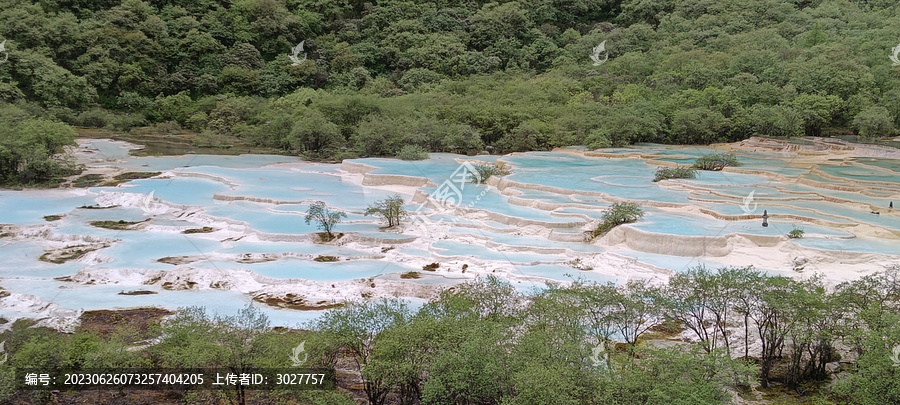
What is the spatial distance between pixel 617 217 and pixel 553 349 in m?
9.00

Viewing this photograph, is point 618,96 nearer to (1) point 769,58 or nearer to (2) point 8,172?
(1) point 769,58

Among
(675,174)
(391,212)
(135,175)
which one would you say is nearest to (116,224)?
(391,212)

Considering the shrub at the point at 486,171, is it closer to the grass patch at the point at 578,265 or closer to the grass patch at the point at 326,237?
the grass patch at the point at 326,237

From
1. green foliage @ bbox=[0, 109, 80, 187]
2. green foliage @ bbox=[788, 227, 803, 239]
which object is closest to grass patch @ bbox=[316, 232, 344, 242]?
green foliage @ bbox=[788, 227, 803, 239]

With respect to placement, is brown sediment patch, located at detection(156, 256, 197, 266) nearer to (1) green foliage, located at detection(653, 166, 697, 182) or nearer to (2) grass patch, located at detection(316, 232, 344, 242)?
(2) grass patch, located at detection(316, 232, 344, 242)

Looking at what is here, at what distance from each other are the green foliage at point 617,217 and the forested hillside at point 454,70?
14.5 metres

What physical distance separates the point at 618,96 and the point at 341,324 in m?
30.7

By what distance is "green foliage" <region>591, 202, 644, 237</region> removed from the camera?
16344 millimetres

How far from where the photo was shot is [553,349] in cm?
790

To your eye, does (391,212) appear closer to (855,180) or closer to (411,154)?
(411,154)

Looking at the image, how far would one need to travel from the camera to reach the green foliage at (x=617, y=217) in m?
16.3

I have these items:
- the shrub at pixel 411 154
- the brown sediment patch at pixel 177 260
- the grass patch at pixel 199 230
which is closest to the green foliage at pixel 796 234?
the brown sediment patch at pixel 177 260

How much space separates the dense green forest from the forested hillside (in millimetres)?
17665

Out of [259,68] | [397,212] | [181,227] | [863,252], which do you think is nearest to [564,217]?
[397,212]
